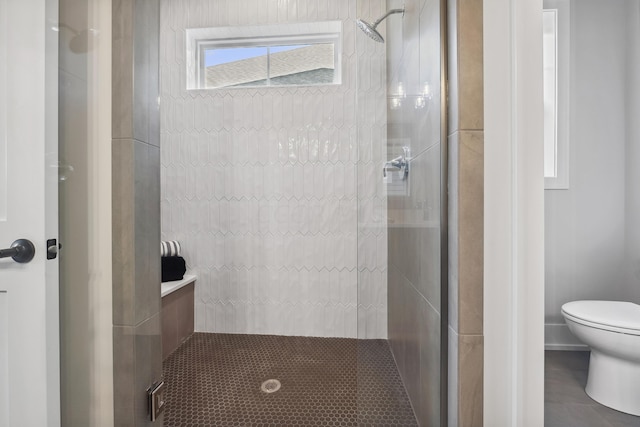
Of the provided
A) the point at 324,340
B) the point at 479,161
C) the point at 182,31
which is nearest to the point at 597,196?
the point at 479,161

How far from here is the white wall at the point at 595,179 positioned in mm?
770

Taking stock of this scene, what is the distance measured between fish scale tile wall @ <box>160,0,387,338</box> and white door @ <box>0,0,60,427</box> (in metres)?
1.45

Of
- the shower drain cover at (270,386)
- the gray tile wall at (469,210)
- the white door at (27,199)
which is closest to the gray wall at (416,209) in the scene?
the gray tile wall at (469,210)

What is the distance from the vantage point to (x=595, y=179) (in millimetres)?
812

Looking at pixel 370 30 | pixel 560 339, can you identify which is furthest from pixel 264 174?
pixel 560 339

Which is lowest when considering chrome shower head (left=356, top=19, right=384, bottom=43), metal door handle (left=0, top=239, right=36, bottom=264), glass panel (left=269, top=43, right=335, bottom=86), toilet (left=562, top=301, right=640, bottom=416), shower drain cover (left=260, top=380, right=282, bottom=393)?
shower drain cover (left=260, top=380, right=282, bottom=393)

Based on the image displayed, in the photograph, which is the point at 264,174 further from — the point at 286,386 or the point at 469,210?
the point at 469,210

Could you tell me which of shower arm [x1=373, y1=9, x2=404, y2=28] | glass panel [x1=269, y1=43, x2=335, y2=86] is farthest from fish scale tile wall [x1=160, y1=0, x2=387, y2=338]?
shower arm [x1=373, y1=9, x2=404, y2=28]

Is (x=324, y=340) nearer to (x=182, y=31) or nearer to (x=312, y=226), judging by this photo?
(x=312, y=226)

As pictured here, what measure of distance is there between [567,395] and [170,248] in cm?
226

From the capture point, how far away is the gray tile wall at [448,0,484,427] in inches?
32.9

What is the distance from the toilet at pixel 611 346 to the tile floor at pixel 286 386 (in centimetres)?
62

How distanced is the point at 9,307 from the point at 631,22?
179 cm

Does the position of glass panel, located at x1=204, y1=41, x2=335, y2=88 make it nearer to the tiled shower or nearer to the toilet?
the tiled shower
